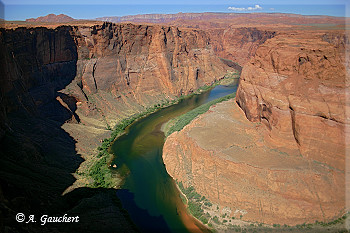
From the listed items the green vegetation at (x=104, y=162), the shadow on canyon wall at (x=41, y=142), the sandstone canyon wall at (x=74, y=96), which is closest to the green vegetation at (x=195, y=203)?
the shadow on canyon wall at (x=41, y=142)

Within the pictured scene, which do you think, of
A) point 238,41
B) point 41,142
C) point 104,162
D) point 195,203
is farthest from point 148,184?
point 238,41

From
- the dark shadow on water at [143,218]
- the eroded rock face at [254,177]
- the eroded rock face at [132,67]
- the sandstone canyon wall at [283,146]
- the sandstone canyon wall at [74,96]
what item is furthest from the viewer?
the eroded rock face at [132,67]

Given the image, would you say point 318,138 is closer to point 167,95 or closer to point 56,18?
point 167,95

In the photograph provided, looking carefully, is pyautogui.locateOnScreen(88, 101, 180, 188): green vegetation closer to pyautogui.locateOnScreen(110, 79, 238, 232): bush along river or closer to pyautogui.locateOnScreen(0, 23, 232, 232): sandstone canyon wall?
pyautogui.locateOnScreen(110, 79, 238, 232): bush along river

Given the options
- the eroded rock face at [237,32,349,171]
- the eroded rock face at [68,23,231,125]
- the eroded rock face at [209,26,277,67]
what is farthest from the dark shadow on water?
the eroded rock face at [209,26,277,67]

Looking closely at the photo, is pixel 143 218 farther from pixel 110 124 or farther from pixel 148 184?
pixel 110 124

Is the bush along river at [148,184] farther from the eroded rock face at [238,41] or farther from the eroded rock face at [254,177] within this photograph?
the eroded rock face at [238,41]
